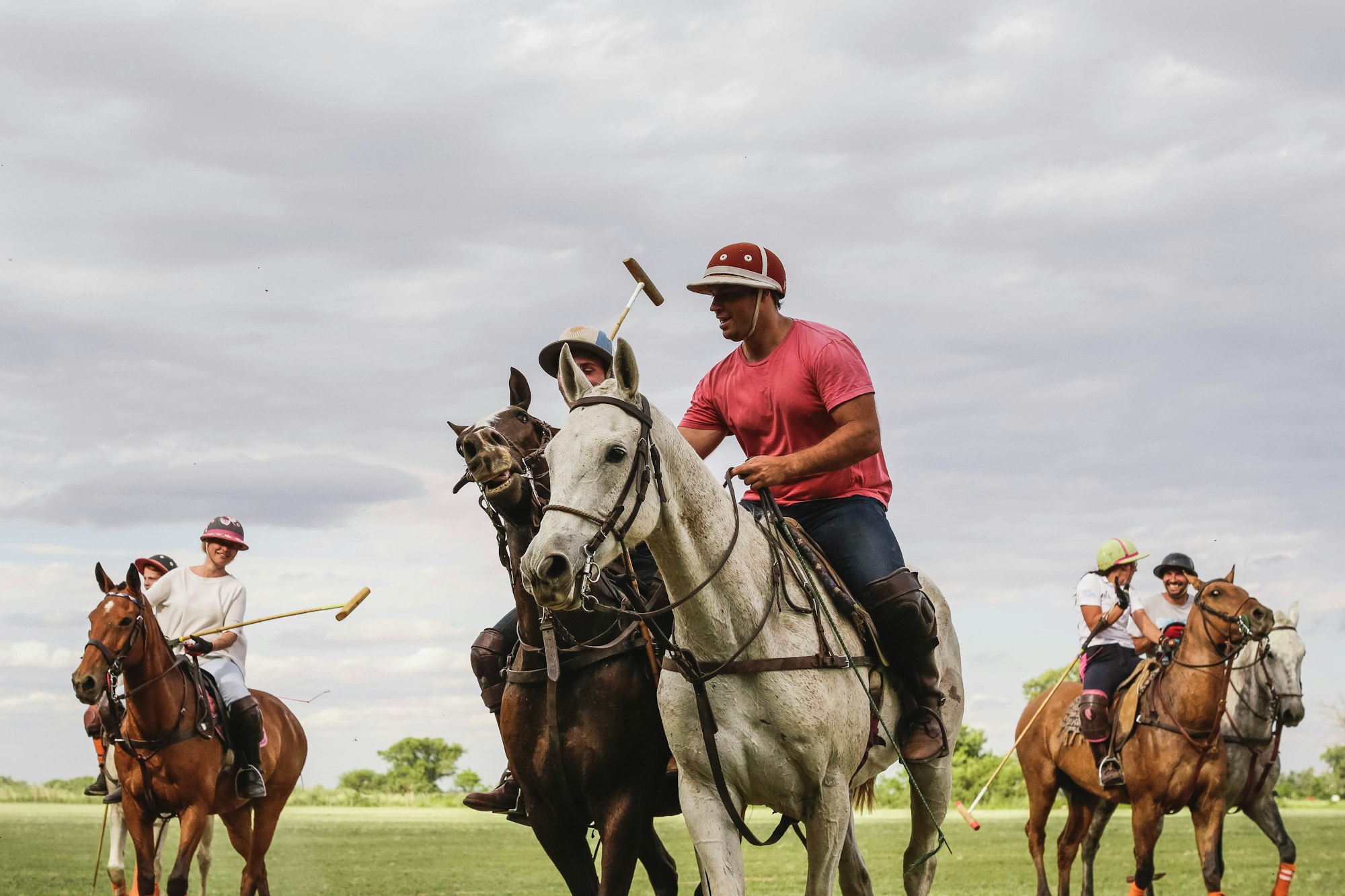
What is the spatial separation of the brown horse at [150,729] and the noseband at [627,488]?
7548 millimetres

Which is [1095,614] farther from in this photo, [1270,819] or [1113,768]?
[1270,819]

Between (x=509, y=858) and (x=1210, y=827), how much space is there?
44.8 ft

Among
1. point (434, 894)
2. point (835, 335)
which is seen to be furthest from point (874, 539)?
point (434, 894)

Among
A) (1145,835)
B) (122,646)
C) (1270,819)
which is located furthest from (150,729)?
(1270,819)

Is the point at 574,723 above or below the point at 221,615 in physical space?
below

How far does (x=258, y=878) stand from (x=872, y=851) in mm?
15645

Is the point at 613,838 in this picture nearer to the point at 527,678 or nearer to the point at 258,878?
the point at 527,678

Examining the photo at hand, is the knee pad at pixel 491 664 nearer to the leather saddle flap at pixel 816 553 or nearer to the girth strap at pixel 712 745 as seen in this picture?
the leather saddle flap at pixel 816 553

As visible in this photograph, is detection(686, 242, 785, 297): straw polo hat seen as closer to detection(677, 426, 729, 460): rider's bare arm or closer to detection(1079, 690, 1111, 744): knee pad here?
detection(677, 426, 729, 460): rider's bare arm

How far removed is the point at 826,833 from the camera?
570cm

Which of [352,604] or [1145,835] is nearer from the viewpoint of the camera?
[352,604]

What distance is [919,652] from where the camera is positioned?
659cm

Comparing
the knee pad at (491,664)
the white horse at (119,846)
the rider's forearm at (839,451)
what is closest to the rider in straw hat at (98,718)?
the white horse at (119,846)

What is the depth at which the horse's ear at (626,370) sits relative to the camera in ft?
16.8
